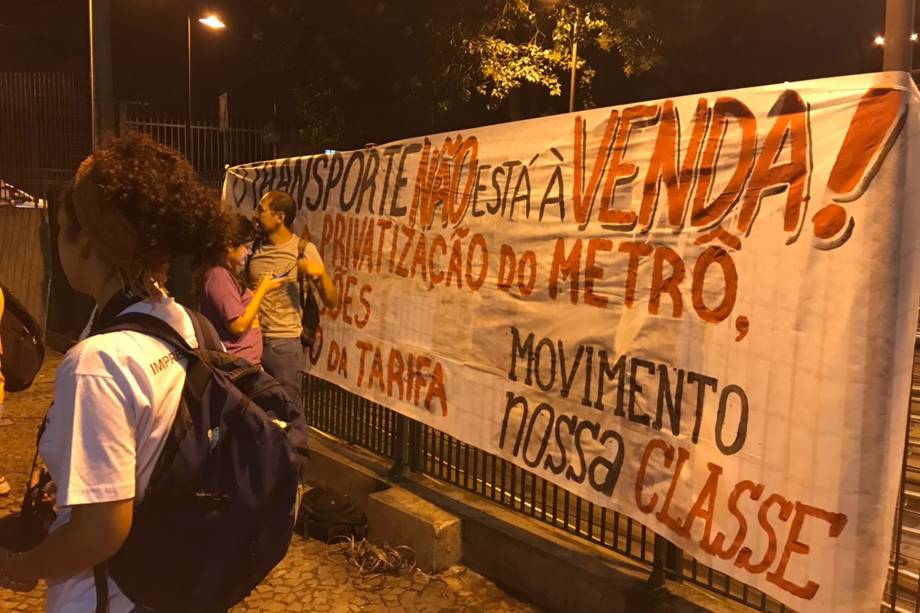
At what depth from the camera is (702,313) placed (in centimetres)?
297

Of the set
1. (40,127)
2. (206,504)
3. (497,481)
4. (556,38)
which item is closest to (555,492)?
(497,481)

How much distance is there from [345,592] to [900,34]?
3.52m

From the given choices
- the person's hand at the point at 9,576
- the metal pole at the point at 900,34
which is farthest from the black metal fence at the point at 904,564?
the person's hand at the point at 9,576

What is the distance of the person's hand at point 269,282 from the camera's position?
14.8 ft

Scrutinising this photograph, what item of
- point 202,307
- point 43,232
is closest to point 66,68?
point 43,232

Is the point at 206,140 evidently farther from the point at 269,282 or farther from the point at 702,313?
the point at 702,313

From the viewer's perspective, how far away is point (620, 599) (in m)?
3.55

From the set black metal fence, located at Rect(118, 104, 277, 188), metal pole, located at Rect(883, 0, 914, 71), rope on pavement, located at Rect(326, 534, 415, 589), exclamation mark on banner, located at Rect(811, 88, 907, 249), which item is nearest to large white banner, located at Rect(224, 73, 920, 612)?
exclamation mark on banner, located at Rect(811, 88, 907, 249)

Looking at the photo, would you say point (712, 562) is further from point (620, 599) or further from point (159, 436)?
point (159, 436)

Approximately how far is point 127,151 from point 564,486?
251 centimetres

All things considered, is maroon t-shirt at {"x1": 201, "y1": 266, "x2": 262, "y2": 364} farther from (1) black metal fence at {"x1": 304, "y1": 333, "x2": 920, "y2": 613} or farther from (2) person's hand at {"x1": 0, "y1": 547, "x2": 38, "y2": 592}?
(2) person's hand at {"x1": 0, "y1": 547, "x2": 38, "y2": 592}

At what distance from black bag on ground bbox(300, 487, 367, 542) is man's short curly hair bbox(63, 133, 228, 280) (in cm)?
322

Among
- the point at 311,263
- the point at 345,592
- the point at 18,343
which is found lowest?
the point at 345,592

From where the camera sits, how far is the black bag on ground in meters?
4.69
